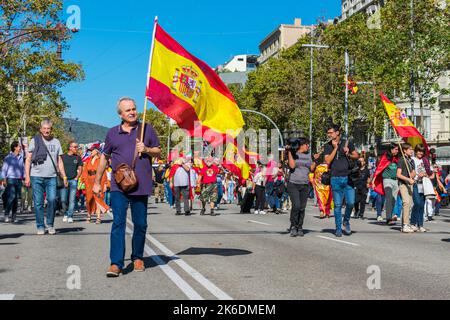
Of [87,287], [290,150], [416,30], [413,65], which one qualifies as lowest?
[87,287]

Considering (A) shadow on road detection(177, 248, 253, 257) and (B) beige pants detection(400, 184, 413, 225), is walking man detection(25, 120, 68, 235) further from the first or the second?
(B) beige pants detection(400, 184, 413, 225)

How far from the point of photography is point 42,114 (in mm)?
67250

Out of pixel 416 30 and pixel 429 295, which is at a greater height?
pixel 416 30

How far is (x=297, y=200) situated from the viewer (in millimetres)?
12578

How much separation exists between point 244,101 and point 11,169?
5994 centimetres

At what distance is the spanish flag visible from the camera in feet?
27.7

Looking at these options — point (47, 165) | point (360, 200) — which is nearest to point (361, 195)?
point (360, 200)

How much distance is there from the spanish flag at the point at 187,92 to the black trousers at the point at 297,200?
3442 mm

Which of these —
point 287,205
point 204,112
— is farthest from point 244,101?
point 204,112

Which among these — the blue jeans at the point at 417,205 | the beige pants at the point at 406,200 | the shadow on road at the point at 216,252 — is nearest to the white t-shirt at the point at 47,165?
the shadow on road at the point at 216,252

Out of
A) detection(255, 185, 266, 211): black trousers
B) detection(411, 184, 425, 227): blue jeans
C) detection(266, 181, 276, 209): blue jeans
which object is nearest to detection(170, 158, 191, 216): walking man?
detection(255, 185, 266, 211): black trousers

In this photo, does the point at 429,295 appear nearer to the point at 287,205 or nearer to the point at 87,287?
the point at 87,287

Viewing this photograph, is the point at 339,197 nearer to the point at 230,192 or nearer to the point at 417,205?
the point at 417,205

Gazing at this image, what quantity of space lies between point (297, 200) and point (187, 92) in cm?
445
